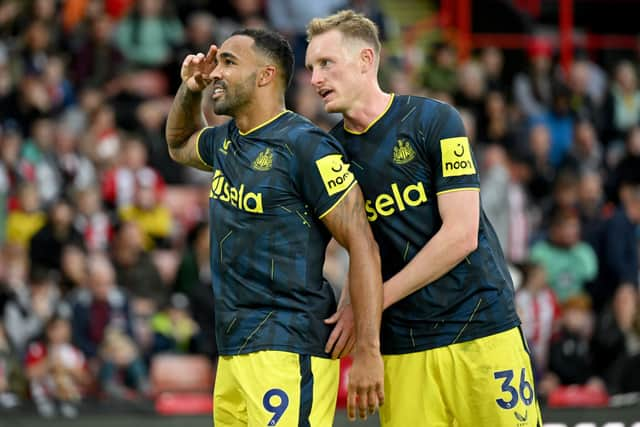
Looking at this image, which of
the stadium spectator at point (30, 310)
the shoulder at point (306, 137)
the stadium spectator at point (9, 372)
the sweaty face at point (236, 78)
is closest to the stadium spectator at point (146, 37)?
the stadium spectator at point (30, 310)

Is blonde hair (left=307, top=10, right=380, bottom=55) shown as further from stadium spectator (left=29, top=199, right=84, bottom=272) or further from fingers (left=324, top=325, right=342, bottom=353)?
stadium spectator (left=29, top=199, right=84, bottom=272)

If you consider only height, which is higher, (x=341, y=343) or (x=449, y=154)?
(x=449, y=154)

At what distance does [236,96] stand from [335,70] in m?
0.46

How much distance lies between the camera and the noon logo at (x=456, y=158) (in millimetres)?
6047

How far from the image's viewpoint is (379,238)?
622 cm

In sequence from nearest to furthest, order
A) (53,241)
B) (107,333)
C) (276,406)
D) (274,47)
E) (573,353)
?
1. (276,406)
2. (274,47)
3. (107,333)
4. (53,241)
5. (573,353)

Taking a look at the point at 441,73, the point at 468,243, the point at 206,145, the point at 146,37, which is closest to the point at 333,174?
the point at 468,243

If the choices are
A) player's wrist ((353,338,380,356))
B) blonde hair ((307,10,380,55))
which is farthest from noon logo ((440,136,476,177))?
player's wrist ((353,338,380,356))

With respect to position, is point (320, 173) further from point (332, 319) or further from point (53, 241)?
point (53, 241)

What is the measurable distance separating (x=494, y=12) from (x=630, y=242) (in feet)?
18.7

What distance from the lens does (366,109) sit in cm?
620

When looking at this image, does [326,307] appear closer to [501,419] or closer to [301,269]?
[301,269]

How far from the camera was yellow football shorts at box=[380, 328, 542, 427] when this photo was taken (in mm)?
6090

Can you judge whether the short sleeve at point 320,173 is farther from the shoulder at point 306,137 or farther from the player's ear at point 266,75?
the player's ear at point 266,75
